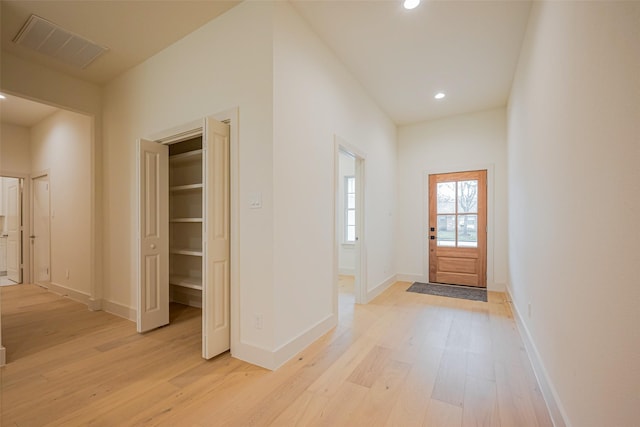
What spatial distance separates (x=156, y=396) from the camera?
1858mm

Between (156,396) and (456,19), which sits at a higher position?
(456,19)

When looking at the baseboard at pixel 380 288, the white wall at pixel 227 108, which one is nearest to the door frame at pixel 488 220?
the baseboard at pixel 380 288

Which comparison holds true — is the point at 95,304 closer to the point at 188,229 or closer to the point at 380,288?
the point at 188,229

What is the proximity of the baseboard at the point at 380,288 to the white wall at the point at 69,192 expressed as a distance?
4076 millimetres

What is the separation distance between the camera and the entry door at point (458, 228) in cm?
471

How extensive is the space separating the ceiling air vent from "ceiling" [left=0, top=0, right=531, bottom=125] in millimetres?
69

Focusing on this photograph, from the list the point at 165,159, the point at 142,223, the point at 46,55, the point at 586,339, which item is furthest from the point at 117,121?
the point at 586,339

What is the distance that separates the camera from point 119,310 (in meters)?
3.49

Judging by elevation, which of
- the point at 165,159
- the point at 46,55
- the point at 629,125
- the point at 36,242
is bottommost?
the point at 36,242

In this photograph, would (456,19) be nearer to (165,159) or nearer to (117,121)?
(165,159)

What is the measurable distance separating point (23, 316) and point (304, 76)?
4.53 metres

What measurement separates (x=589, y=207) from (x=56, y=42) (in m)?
4.59

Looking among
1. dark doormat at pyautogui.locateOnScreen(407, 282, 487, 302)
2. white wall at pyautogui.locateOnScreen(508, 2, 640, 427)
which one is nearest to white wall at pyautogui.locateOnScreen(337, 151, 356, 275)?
dark doormat at pyautogui.locateOnScreen(407, 282, 487, 302)

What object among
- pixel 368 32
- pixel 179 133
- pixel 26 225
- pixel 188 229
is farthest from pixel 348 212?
pixel 26 225
